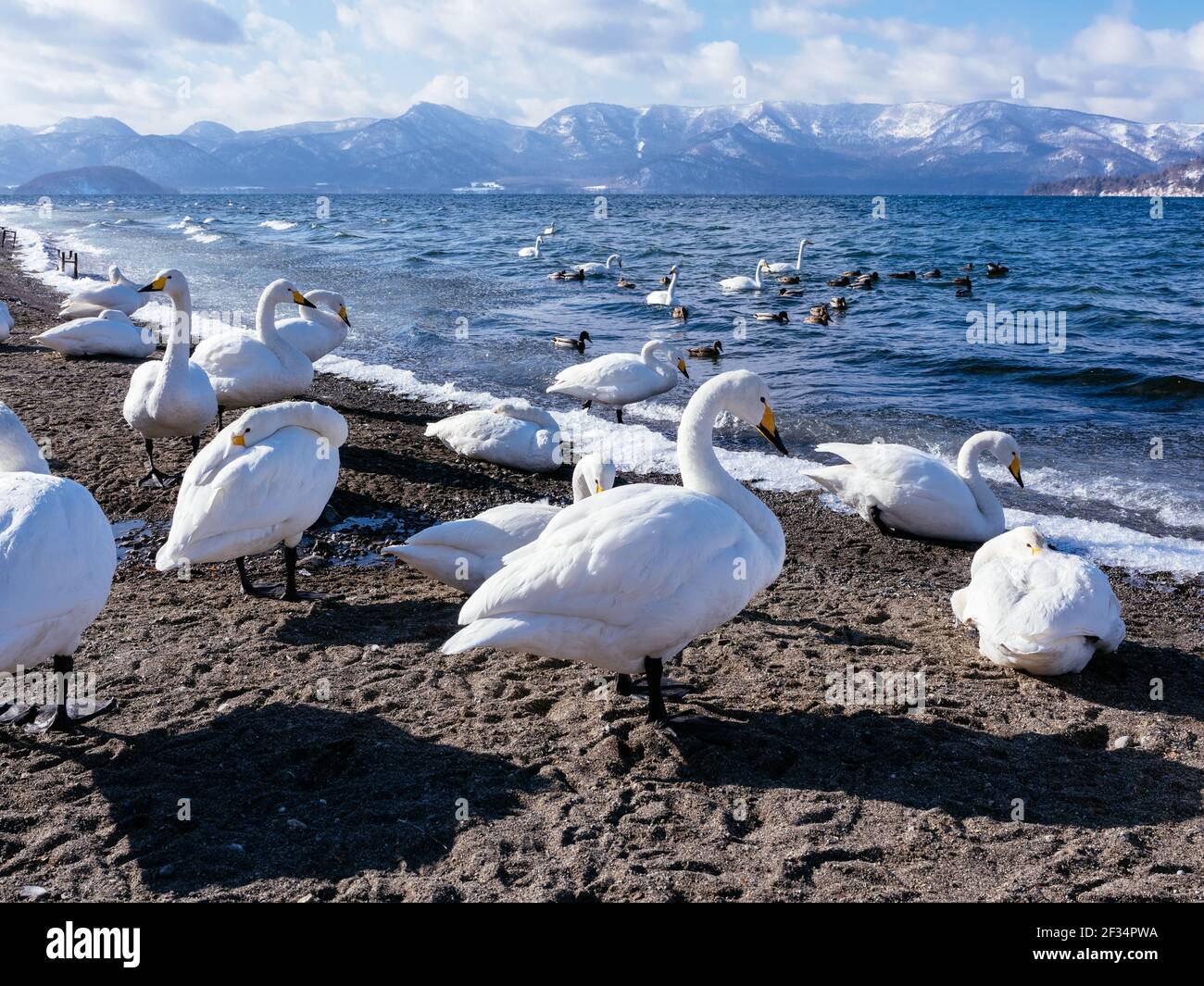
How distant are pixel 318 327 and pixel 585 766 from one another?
9.51 metres

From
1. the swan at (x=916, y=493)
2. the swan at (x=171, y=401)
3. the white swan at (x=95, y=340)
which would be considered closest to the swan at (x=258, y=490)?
the swan at (x=171, y=401)

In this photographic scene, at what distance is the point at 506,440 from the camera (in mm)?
9445

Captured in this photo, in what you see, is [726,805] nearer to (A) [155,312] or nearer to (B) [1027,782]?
(B) [1027,782]

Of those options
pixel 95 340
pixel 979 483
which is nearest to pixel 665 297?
pixel 95 340

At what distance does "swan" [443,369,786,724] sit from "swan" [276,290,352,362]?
8.62 m

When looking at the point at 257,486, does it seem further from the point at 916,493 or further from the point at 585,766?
the point at 916,493

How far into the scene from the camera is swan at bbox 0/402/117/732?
4.00 metres

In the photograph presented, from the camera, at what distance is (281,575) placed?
22.7 ft

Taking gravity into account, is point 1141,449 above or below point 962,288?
below

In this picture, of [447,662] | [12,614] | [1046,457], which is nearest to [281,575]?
[447,662]

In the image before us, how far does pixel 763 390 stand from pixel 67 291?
2441 cm

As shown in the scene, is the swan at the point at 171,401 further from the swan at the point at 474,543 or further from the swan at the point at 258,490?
the swan at the point at 474,543

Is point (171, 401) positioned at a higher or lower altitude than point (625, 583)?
higher

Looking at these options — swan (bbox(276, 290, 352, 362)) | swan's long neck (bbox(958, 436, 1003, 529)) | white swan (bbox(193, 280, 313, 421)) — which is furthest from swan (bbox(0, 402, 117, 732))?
swan (bbox(276, 290, 352, 362))
